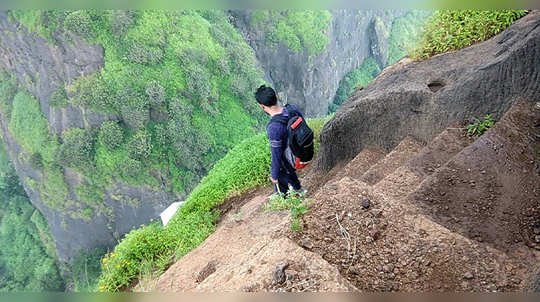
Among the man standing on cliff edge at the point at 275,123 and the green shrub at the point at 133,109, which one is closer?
the man standing on cliff edge at the point at 275,123

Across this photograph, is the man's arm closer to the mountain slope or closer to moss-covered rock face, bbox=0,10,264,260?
the mountain slope

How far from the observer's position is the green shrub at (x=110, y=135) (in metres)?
25.5

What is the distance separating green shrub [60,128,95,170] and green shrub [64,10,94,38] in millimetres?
5583

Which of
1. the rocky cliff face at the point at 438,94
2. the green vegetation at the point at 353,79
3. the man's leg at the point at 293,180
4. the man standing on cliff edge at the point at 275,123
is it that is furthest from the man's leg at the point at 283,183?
the green vegetation at the point at 353,79

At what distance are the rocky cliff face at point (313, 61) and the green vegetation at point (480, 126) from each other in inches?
1237

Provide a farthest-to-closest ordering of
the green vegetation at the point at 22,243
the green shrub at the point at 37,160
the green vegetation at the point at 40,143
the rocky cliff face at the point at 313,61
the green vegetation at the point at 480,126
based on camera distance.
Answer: the rocky cliff face at the point at 313,61, the green vegetation at the point at 22,243, the green shrub at the point at 37,160, the green vegetation at the point at 40,143, the green vegetation at the point at 480,126

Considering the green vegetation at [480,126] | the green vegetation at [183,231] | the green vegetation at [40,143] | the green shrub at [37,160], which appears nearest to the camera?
the green vegetation at [480,126]

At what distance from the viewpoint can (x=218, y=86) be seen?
28969 mm

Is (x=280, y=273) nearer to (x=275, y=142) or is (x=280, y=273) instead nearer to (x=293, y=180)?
(x=275, y=142)

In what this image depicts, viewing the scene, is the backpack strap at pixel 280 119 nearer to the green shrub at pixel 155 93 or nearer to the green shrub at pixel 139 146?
the green shrub at pixel 139 146

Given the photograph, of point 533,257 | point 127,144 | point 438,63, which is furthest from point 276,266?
point 127,144

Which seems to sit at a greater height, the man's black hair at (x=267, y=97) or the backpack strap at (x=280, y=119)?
the man's black hair at (x=267, y=97)

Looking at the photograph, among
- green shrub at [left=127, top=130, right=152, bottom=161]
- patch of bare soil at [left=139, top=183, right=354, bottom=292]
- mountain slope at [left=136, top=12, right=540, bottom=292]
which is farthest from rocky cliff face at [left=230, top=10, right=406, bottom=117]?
patch of bare soil at [left=139, top=183, right=354, bottom=292]

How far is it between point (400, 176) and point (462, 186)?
22.3 inches
